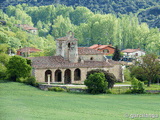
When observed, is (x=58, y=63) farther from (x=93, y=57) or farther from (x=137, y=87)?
(x=137, y=87)

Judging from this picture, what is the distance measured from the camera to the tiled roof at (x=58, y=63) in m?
68.7

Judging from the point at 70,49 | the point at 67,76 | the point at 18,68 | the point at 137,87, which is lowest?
the point at 137,87

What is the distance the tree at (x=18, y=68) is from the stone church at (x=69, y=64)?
7.03 ft

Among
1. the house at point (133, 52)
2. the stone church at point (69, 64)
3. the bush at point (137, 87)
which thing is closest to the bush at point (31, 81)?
the stone church at point (69, 64)

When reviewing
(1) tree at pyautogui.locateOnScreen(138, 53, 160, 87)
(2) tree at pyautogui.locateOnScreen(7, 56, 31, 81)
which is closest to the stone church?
(2) tree at pyautogui.locateOnScreen(7, 56, 31, 81)

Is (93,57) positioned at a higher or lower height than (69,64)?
higher

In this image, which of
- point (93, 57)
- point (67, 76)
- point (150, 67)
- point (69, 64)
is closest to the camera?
point (150, 67)

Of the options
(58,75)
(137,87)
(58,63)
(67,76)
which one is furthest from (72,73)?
(137,87)

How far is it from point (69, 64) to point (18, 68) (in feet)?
29.4

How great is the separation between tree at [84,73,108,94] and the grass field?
187 cm

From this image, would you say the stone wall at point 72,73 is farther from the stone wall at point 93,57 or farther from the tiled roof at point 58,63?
the stone wall at point 93,57

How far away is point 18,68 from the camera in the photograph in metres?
66.1

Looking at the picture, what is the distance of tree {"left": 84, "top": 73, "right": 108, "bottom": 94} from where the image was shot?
59.0m

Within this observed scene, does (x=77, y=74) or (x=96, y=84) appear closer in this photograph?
(x=96, y=84)
